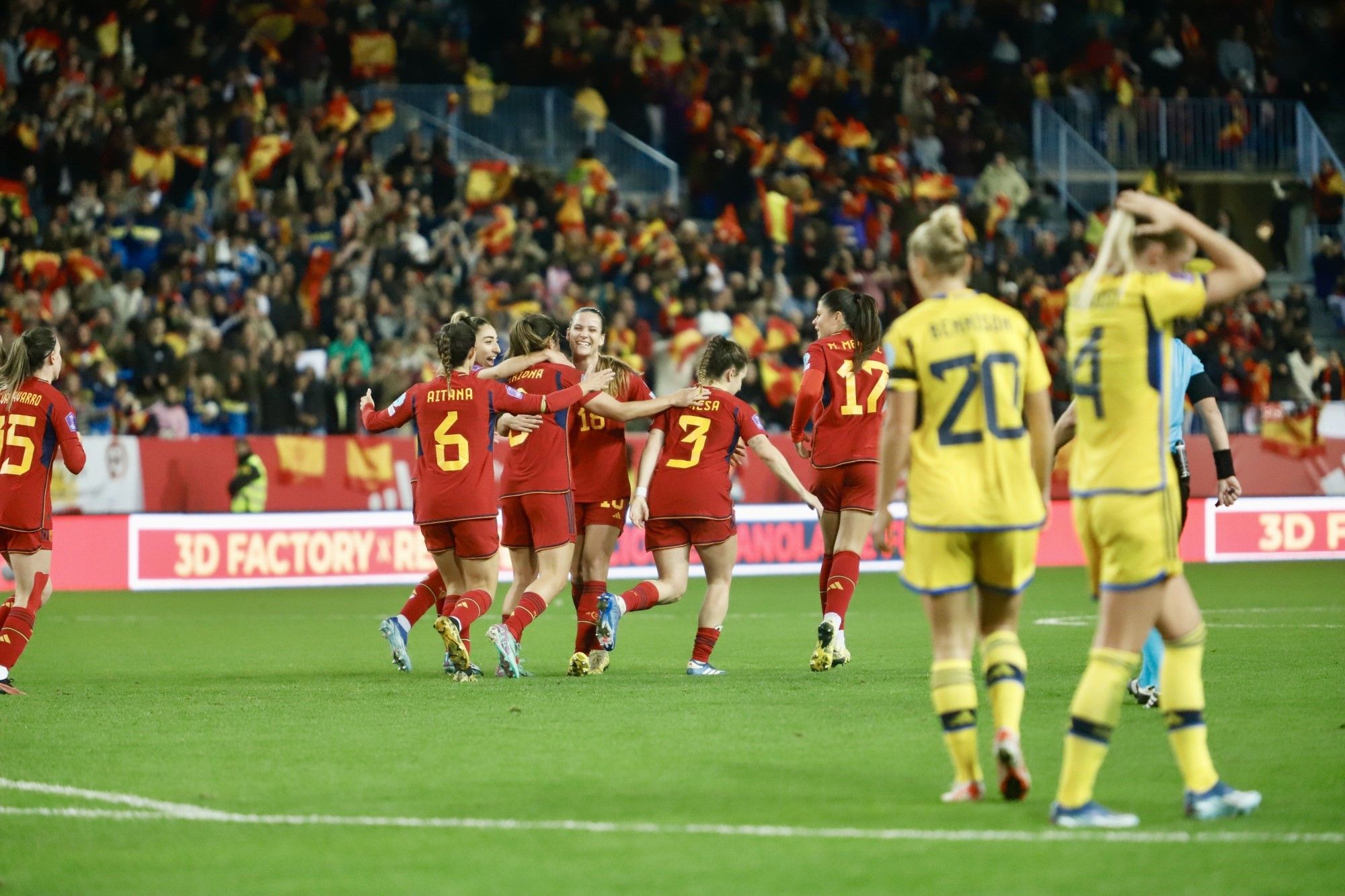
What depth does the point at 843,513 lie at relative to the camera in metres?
12.0

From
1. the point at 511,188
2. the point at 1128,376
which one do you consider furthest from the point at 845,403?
the point at 511,188

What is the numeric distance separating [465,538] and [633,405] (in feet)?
4.27

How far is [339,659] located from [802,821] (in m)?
7.43

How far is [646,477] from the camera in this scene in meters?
11.5

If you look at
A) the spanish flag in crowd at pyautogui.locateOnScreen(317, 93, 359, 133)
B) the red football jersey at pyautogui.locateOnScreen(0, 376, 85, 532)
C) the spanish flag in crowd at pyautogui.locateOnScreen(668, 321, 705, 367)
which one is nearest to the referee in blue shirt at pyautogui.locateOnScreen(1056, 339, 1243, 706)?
the red football jersey at pyautogui.locateOnScreen(0, 376, 85, 532)

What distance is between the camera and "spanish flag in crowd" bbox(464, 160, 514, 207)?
26875 millimetres

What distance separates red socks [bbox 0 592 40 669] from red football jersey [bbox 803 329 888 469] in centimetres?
484

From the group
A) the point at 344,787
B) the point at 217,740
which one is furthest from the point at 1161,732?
the point at 217,740

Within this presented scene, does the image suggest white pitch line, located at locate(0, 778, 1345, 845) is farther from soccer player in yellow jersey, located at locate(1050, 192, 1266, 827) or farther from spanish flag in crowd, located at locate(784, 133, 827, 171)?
spanish flag in crowd, located at locate(784, 133, 827, 171)

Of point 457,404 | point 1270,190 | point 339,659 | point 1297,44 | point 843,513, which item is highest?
point 1297,44

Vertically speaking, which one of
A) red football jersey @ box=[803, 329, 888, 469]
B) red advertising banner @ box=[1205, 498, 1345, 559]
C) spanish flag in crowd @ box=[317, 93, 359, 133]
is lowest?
red advertising banner @ box=[1205, 498, 1345, 559]

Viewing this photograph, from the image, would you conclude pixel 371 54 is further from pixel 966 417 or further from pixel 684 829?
pixel 684 829

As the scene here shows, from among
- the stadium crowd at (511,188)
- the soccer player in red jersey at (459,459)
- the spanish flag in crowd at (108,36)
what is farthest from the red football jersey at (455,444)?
the spanish flag in crowd at (108,36)

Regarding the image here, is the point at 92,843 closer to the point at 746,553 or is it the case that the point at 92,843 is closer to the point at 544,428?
the point at 544,428
